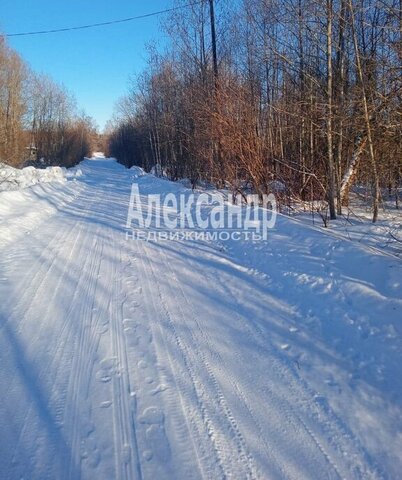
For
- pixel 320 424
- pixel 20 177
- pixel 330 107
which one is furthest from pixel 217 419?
pixel 20 177

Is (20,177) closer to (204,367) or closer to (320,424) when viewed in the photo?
(204,367)

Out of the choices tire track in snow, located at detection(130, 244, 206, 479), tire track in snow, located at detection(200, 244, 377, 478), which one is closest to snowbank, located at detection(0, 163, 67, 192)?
tire track in snow, located at detection(130, 244, 206, 479)

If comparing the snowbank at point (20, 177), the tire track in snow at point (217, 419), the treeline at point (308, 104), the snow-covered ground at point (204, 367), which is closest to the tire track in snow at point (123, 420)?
the snow-covered ground at point (204, 367)

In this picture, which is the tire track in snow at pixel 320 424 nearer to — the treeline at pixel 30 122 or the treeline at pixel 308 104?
the treeline at pixel 308 104

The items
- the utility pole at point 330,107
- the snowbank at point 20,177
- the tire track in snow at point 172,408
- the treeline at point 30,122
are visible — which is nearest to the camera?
the tire track in snow at point 172,408

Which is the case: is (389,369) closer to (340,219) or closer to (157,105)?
(340,219)

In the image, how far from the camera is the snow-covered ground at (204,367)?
233 centimetres

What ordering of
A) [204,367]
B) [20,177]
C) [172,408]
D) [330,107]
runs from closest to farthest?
[172,408] → [204,367] → [330,107] → [20,177]

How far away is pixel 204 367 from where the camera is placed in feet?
10.7

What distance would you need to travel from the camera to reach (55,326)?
401 cm

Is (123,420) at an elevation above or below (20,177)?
below

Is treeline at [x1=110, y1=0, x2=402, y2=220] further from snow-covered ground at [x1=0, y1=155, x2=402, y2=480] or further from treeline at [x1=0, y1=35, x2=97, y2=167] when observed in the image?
treeline at [x1=0, y1=35, x2=97, y2=167]

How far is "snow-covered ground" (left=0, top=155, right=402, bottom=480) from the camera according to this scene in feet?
7.64

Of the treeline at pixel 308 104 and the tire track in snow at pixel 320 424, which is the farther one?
the treeline at pixel 308 104
